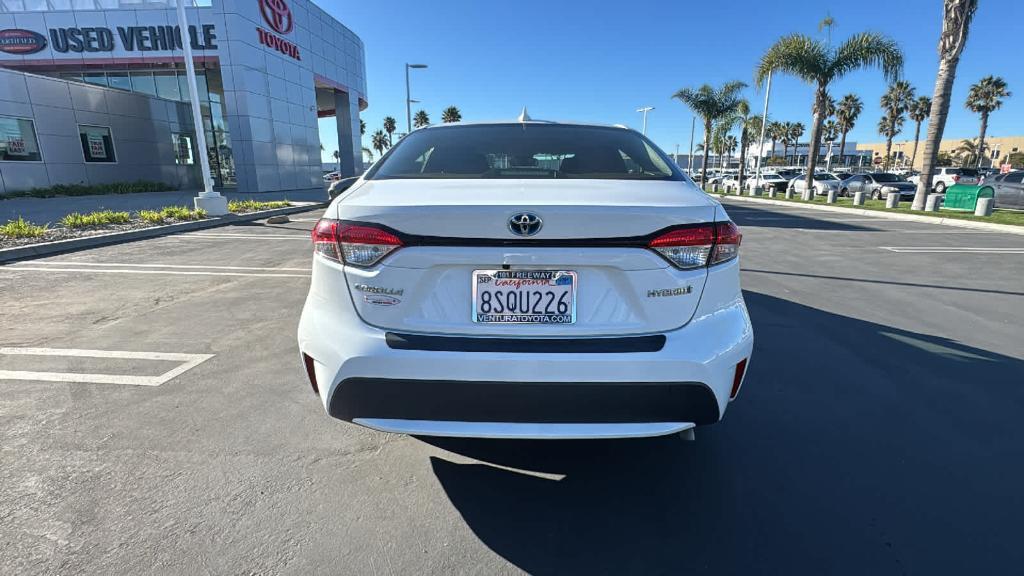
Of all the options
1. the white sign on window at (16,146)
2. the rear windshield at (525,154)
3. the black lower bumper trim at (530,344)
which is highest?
the white sign on window at (16,146)

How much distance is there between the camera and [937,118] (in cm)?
1544

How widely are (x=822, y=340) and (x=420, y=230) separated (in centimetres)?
378

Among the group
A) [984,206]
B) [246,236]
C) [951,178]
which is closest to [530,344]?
[246,236]

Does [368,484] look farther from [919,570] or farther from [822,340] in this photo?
[822,340]

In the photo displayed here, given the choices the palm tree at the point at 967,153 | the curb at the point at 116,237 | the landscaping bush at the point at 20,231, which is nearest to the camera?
the curb at the point at 116,237

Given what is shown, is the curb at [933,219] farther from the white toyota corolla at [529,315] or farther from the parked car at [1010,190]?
the white toyota corolla at [529,315]

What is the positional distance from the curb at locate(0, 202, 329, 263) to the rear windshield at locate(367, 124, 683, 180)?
8499 mm

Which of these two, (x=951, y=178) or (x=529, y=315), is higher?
(x=951, y=178)

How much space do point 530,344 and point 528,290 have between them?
203 mm

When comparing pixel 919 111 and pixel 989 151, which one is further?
pixel 989 151

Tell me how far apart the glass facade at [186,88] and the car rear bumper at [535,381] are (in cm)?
2661

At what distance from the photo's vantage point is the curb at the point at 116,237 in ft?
25.3

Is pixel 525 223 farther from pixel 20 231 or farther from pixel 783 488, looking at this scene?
pixel 20 231

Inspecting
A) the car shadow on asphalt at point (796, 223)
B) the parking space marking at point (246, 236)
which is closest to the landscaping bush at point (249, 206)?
the parking space marking at point (246, 236)
